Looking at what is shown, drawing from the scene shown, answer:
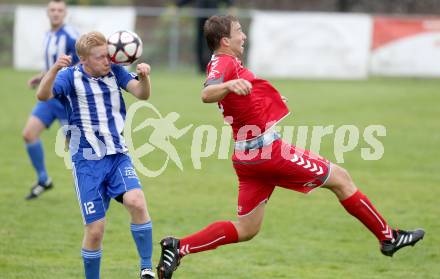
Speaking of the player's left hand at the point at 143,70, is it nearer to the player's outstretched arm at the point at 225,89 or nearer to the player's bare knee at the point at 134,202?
the player's outstretched arm at the point at 225,89

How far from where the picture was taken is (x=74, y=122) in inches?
233

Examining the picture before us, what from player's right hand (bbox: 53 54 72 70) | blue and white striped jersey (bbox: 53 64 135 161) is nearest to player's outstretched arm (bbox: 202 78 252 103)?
blue and white striped jersey (bbox: 53 64 135 161)

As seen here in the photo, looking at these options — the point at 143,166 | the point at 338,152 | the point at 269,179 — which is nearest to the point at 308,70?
the point at 338,152

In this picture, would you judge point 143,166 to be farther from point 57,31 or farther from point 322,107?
point 322,107

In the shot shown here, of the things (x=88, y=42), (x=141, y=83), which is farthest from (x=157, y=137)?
(x=88, y=42)

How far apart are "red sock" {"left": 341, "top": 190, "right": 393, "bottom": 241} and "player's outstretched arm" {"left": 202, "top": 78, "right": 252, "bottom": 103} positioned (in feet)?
4.08

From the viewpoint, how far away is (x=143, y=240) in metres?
5.84

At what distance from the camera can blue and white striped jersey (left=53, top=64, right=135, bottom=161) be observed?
5824 mm

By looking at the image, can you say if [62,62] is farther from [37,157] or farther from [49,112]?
[37,157]

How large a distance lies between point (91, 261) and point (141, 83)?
1239 millimetres

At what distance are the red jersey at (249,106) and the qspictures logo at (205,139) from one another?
4.64 meters

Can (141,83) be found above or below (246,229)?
above

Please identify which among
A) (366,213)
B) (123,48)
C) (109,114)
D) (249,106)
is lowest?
(366,213)

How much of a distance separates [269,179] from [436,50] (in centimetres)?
1732
